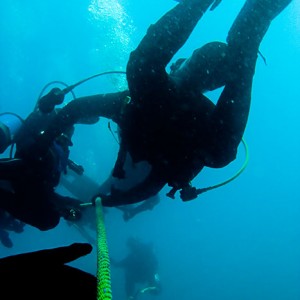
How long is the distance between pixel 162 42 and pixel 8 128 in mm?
2807

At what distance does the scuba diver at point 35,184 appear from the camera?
3977 mm

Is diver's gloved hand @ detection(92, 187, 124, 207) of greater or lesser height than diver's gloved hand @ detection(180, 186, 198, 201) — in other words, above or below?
above

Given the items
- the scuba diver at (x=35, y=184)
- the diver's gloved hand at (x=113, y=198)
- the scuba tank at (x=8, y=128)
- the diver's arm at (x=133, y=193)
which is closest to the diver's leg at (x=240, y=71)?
the diver's arm at (x=133, y=193)

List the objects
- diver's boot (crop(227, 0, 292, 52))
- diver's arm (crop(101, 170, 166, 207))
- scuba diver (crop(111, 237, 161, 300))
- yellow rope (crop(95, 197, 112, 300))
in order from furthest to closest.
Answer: scuba diver (crop(111, 237, 161, 300)) → diver's arm (crop(101, 170, 166, 207)) → diver's boot (crop(227, 0, 292, 52)) → yellow rope (crop(95, 197, 112, 300))

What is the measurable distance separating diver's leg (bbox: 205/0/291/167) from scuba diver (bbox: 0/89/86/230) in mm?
1993

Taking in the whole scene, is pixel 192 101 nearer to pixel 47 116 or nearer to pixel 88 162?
pixel 47 116

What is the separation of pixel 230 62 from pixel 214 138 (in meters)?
0.73

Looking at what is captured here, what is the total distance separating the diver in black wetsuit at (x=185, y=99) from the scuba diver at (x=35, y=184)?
75cm

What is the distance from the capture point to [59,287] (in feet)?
3.40

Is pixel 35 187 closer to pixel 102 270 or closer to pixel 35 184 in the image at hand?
pixel 35 184

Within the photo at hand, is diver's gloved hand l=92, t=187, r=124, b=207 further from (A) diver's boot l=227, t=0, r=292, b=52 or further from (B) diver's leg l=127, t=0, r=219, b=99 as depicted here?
(A) diver's boot l=227, t=0, r=292, b=52

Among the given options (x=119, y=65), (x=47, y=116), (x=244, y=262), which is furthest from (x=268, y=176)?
(x=47, y=116)

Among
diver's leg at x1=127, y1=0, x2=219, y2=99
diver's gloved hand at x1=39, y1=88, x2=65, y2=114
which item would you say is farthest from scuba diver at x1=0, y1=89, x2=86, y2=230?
diver's leg at x1=127, y1=0, x2=219, y2=99

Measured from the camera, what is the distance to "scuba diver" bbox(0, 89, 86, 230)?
3977 millimetres
